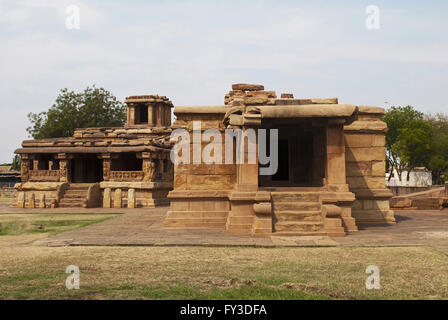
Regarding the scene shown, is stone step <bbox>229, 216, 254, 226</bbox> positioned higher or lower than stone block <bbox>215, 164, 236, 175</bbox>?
lower

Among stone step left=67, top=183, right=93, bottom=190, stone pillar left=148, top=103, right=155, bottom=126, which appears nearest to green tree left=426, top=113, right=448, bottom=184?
stone pillar left=148, top=103, right=155, bottom=126

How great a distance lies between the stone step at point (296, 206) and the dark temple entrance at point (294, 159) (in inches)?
96.9

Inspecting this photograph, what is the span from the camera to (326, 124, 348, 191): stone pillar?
1028 cm

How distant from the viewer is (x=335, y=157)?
10.4 metres

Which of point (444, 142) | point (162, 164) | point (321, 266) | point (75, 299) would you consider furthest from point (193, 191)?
point (444, 142)

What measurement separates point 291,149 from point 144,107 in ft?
85.1

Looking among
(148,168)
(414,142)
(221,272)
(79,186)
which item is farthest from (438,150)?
(221,272)

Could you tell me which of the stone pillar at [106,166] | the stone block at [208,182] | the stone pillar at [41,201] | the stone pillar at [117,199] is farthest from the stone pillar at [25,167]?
the stone block at [208,182]

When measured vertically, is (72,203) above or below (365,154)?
below

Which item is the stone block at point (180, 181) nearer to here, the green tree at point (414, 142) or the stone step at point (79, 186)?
the stone step at point (79, 186)

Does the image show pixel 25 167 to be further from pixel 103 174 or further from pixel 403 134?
pixel 403 134

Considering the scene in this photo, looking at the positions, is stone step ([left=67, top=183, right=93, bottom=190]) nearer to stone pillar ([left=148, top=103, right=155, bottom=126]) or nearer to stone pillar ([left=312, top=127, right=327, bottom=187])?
stone pillar ([left=148, top=103, right=155, bottom=126])

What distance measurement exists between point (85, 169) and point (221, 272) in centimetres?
2279
